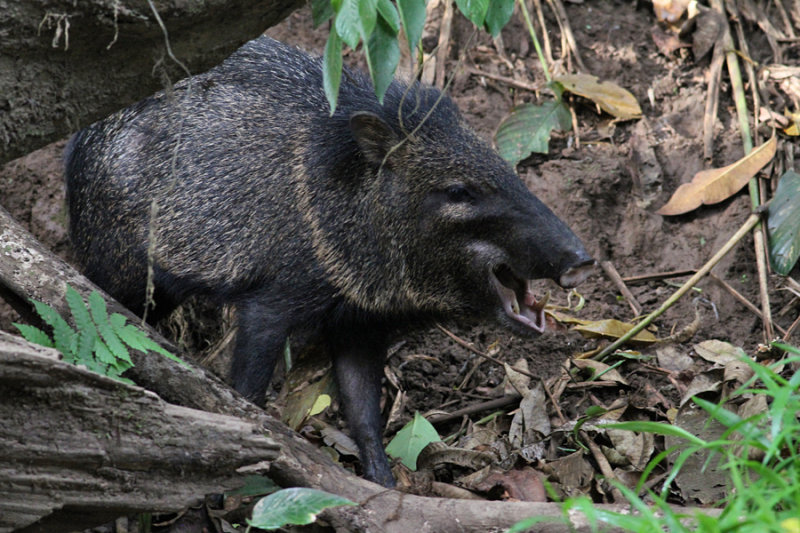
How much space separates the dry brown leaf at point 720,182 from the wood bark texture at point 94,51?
3.21 metres

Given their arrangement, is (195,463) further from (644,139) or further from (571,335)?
(644,139)

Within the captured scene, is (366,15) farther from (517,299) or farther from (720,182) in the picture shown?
(720,182)

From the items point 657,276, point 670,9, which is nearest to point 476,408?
point 657,276

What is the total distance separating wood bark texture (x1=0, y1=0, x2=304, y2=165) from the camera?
9.01ft

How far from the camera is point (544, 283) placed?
17.9 feet

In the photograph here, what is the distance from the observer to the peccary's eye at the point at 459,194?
4246 mm

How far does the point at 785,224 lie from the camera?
5.00 meters

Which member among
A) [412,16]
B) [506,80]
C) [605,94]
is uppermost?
[412,16]

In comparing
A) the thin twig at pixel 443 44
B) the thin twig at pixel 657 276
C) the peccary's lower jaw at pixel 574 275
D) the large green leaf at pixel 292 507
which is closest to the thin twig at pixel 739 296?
the thin twig at pixel 657 276

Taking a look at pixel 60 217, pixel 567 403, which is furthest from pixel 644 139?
pixel 60 217

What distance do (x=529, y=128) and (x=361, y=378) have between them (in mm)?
2000

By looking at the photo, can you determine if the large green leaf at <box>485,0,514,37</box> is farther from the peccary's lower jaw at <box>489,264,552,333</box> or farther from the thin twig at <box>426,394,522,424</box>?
the thin twig at <box>426,394,522,424</box>

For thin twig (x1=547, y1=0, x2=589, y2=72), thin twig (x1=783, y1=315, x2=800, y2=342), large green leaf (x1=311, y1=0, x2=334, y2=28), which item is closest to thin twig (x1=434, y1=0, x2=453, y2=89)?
thin twig (x1=547, y1=0, x2=589, y2=72)

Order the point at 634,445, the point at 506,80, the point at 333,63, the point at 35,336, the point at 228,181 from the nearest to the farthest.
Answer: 1. the point at 333,63
2. the point at 35,336
3. the point at 634,445
4. the point at 228,181
5. the point at 506,80
